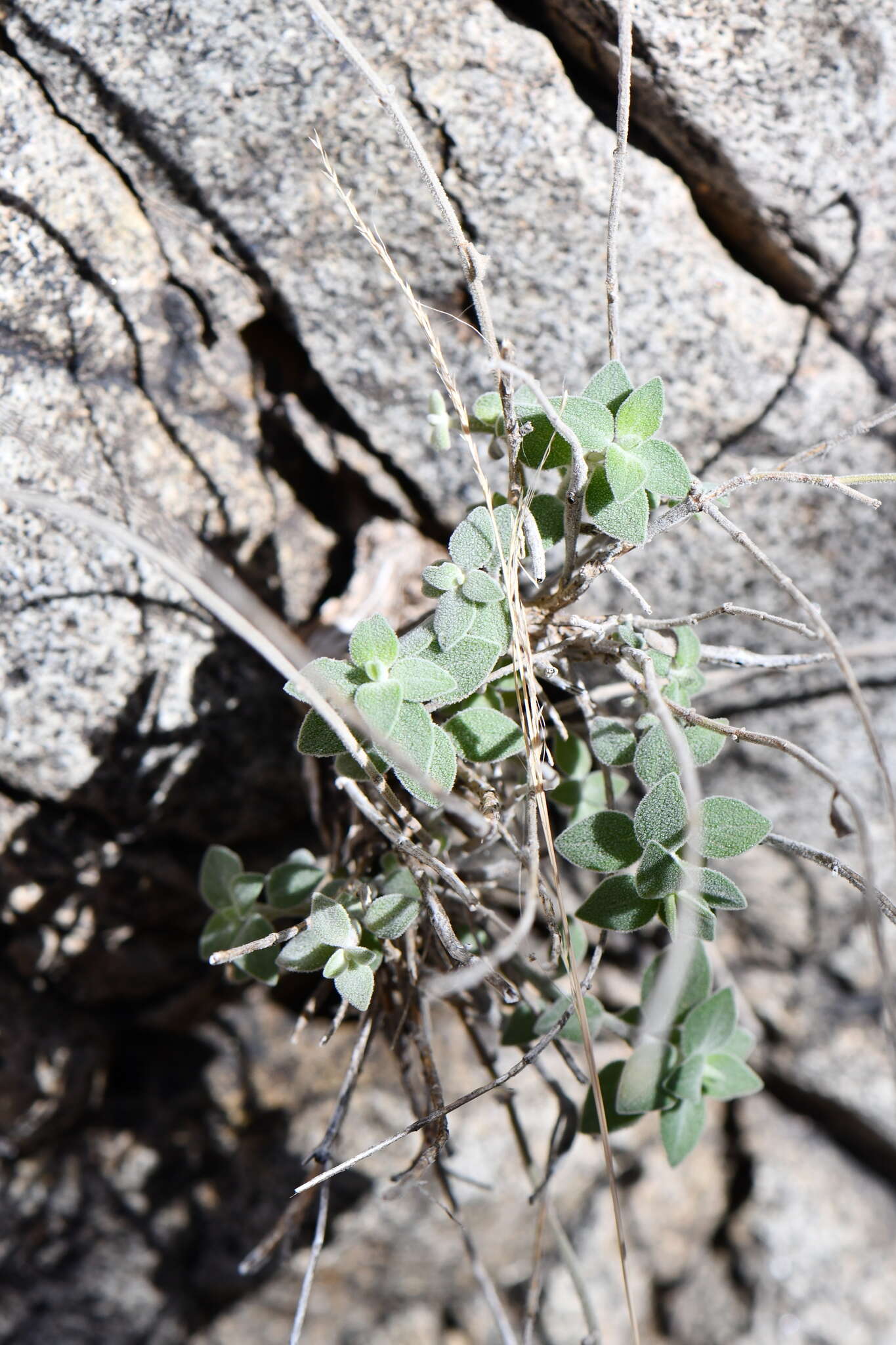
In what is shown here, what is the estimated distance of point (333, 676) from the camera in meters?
0.83

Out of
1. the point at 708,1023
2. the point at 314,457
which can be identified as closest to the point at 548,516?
the point at 314,457

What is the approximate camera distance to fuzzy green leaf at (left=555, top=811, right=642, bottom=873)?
33.9 inches

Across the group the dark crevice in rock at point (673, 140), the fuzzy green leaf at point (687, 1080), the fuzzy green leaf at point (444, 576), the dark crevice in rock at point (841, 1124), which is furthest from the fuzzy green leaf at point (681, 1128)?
the dark crevice in rock at point (673, 140)

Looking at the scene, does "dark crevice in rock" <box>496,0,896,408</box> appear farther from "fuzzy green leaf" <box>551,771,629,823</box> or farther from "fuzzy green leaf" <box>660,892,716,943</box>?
"fuzzy green leaf" <box>660,892,716,943</box>

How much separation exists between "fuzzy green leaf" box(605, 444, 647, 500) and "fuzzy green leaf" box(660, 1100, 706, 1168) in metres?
0.64

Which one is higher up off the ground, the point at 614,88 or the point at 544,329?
the point at 614,88

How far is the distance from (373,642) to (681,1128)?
616 millimetres

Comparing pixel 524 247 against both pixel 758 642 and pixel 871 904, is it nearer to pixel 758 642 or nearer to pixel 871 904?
pixel 758 642

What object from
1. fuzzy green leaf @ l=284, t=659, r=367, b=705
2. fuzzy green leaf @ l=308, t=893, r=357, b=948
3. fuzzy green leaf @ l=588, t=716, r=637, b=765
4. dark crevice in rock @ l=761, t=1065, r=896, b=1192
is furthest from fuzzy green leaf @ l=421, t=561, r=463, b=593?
dark crevice in rock @ l=761, t=1065, r=896, b=1192

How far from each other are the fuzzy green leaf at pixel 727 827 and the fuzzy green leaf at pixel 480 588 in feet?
0.89

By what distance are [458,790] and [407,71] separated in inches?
32.1

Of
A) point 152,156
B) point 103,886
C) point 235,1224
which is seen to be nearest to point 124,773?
point 103,886

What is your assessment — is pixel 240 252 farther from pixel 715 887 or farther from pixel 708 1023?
pixel 708 1023

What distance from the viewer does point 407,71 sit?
1.04 meters
